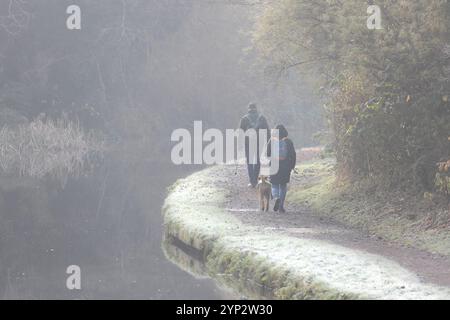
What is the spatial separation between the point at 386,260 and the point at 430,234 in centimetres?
215

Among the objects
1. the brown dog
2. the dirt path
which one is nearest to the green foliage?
the dirt path

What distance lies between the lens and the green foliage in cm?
1706

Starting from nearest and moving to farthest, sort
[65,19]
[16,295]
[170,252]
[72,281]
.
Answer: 1. [16,295]
2. [72,281]
3. [170,252]
4. [65,19]

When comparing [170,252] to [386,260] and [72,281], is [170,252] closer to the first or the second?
[72,281]

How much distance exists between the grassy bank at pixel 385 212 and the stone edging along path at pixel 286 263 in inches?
64.1

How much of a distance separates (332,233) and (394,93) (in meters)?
3.52

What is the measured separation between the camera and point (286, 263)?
12.9 metres

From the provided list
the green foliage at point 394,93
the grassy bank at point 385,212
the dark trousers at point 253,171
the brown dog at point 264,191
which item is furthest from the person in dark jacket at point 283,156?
the dark trousers at point 253,171

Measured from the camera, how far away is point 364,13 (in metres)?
18.6

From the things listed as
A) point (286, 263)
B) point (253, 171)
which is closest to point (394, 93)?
point (253, 171)

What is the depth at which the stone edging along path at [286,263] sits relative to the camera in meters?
11.4

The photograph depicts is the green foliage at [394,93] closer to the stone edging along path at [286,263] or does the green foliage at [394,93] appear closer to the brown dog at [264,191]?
the brown dog at [264,191]

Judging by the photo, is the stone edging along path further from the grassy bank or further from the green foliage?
the green foliage
